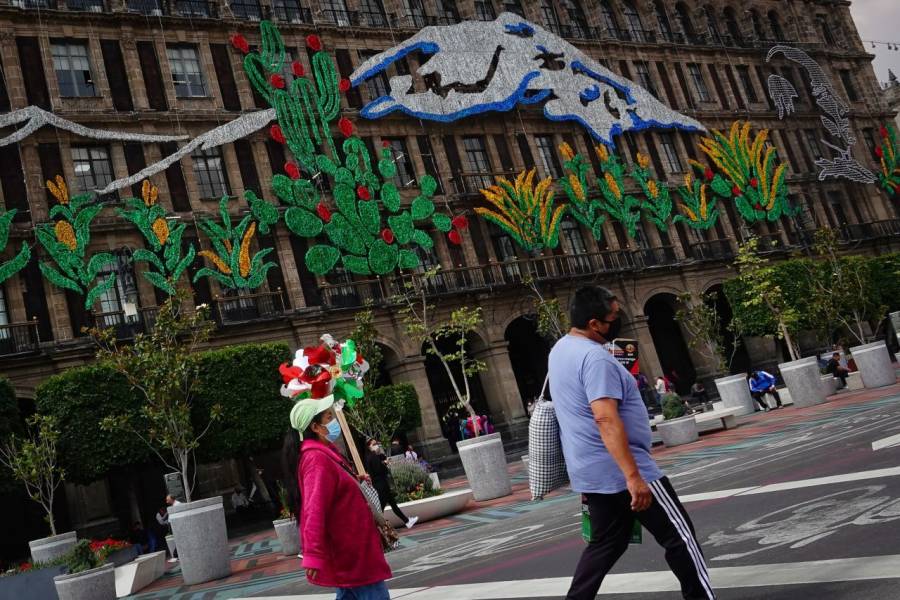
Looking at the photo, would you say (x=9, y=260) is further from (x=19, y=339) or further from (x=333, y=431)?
(x=333, y=431)

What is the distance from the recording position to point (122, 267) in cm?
2633

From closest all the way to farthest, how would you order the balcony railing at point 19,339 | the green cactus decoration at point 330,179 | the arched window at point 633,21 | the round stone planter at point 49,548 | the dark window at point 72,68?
1. the round stone planter at point 49,548
2. the balcony railing at point 19,339
3. the dark window at point 72,68
4. the green cactus decoration at point 330,179
5. the arched window at point 633,21

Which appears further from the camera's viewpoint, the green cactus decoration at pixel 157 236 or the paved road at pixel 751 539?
the green cactus decoration at pixel 157 236

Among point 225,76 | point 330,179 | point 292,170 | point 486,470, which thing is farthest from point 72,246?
point 486,470

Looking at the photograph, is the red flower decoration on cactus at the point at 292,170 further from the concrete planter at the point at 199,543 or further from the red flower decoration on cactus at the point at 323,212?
the concrete planter at the point at 199,543

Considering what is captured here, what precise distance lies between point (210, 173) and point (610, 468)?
89.1 feet

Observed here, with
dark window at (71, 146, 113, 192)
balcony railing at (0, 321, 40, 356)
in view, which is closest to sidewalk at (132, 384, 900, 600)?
balcony railing at (0, 321, 40, 356)

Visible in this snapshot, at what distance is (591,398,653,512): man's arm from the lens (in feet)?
12.9

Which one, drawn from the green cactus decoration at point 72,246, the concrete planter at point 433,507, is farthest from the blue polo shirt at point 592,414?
the green cactus decoration at point 72,246

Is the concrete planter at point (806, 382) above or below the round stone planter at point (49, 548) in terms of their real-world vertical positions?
below

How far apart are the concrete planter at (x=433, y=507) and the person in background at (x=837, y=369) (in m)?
15.0

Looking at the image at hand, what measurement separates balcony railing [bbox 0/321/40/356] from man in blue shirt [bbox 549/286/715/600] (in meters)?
23.6

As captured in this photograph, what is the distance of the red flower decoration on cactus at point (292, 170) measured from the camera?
95.3ft

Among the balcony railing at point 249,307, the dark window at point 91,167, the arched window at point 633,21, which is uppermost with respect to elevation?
the arched window at point 633,21
